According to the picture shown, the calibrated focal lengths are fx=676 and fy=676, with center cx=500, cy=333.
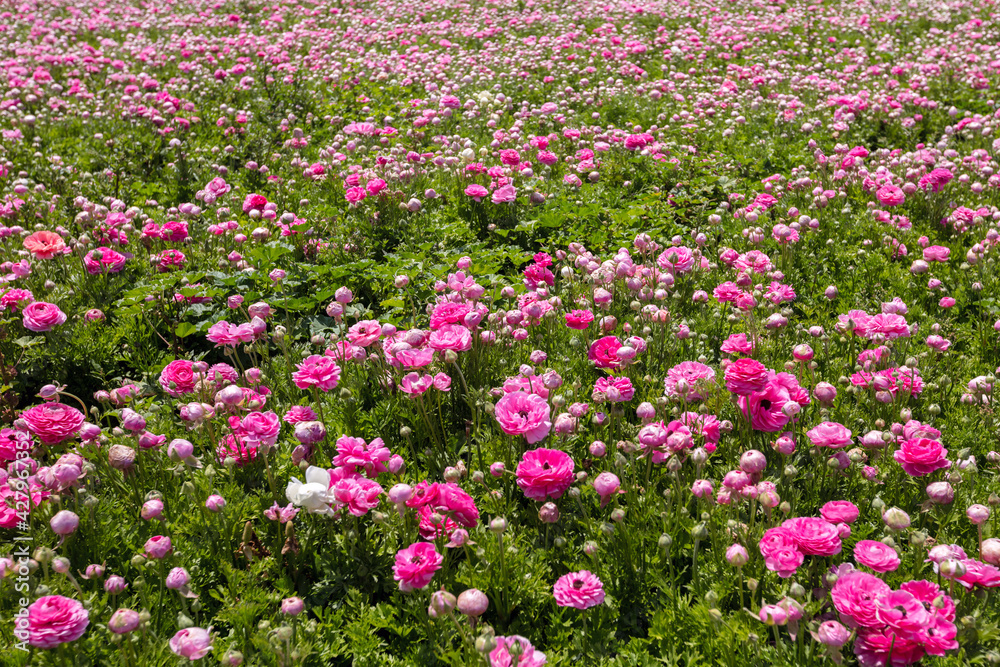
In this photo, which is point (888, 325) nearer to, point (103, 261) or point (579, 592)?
point (579, 592)

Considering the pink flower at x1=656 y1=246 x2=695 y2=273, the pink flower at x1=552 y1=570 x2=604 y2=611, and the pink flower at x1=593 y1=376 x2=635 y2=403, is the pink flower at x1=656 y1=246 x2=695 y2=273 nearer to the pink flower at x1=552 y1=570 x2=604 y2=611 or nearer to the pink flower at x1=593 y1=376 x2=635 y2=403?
the pink flower at x1=593 y1=376 x2=635 y2=403

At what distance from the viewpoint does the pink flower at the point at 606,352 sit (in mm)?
2986

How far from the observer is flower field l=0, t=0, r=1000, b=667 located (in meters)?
2.15

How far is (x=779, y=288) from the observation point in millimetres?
3920

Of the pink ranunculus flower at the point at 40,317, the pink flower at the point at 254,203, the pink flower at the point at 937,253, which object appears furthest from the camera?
the pink flower at the point at 254,203

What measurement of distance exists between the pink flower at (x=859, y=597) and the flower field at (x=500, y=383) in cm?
1

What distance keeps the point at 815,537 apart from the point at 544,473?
0.84 m

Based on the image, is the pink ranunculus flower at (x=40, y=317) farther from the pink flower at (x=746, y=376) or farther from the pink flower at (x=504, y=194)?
the pink flower at (x=746, y=376)

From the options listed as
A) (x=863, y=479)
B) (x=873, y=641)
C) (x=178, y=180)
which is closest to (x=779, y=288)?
(x=863, y=479)

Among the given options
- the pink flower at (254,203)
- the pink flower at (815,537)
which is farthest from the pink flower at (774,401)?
the pink flower at (254,203)

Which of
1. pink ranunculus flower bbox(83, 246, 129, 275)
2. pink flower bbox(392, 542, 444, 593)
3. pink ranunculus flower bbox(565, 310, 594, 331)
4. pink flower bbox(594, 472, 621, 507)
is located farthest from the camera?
pink ranunculus flower bbox(83, 246, 129, 275)

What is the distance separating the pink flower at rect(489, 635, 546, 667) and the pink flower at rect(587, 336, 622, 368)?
142 cm

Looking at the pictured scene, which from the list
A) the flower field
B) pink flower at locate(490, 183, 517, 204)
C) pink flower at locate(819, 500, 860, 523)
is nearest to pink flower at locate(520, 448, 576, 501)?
the flower field

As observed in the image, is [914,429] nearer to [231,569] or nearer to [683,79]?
[231,569]
